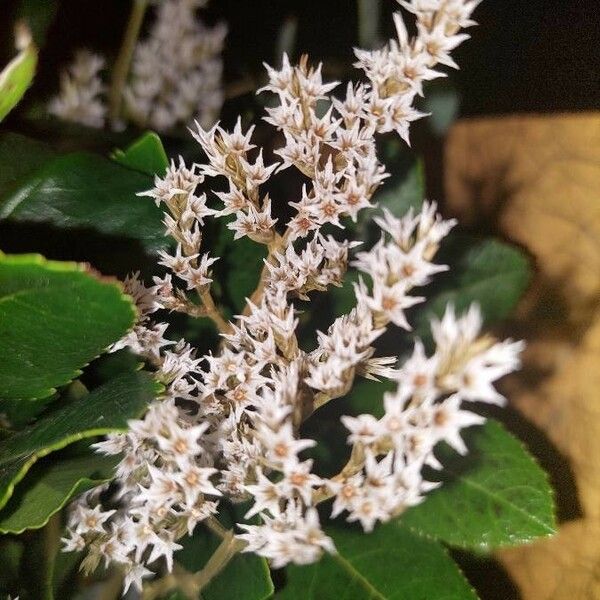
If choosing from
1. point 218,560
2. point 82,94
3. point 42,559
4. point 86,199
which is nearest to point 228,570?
point 218,560

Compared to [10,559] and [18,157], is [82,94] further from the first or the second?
[10,559]

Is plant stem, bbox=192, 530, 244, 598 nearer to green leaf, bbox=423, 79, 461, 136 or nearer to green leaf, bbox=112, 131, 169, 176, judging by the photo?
green leaf, bbox=112, 131, 169, 176

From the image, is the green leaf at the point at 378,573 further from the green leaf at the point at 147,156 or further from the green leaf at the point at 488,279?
the green leaf at the point at 147,156

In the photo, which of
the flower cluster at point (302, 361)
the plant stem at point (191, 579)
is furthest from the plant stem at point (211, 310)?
the plant stem at point (191, 579)

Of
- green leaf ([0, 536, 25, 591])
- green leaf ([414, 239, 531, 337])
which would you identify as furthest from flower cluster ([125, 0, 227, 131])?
green leaf ([0, 536, 25, 591])

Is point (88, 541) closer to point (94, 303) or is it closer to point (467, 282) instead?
point (94, 303)

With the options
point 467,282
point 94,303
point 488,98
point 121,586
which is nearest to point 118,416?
point 94,303
